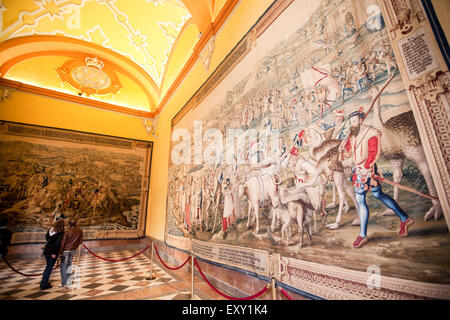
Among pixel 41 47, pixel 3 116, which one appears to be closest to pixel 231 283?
pixel 3 116

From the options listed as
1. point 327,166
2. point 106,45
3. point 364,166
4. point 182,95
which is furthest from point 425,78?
point 106,45

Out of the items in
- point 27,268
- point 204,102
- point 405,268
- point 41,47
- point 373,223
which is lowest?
point 27,268

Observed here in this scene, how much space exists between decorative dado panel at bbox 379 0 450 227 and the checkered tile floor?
4.40 m

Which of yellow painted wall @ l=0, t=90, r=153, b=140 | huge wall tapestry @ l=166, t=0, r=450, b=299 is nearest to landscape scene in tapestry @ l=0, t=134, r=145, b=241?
yellow painted wall @ l=0, t=90, r=153, b=140

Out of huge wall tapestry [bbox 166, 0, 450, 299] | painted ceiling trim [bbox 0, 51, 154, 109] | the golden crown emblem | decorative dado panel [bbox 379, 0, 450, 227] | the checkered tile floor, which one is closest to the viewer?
decorative dado panel [bbox 379, 0, 450, 227]

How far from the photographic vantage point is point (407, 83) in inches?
77.8

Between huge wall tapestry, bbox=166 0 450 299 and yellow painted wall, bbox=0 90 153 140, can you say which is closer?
huge wall tapestry, bbox=166 0 450 299

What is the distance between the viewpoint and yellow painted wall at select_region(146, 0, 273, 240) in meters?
4.89

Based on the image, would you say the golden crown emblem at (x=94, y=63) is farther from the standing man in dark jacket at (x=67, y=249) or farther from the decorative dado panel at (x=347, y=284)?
the decorative dado panel at (x=347, y=284)

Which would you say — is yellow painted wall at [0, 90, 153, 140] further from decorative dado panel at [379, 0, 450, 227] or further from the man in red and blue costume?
decorative dado panel at [379, 0, 450, 227]

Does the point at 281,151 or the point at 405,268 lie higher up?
the point at 281,151

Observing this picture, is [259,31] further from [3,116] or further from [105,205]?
[3,116]
